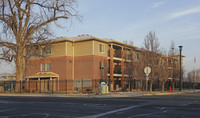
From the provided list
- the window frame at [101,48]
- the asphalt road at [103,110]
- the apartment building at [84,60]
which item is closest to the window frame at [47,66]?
the apartment building at [84,60]

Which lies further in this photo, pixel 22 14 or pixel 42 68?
pixel 42 68

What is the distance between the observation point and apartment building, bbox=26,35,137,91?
43.2 m

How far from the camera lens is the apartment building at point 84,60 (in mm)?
43219

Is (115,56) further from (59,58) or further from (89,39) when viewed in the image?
(59,58)

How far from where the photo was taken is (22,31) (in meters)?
35.1

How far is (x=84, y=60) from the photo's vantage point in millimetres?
43719

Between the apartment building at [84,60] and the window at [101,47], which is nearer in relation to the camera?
the apartment building at [84,60]

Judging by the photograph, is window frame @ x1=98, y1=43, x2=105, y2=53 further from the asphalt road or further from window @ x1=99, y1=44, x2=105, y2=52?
the asphalt road

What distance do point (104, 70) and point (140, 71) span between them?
343 inches

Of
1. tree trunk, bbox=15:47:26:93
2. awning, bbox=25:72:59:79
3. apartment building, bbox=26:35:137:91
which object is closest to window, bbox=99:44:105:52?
apartment building, bbox=26:35:137:91

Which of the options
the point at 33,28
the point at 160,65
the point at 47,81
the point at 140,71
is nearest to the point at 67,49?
the point at 47,81

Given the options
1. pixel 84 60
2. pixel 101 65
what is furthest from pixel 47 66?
pixel 101 65

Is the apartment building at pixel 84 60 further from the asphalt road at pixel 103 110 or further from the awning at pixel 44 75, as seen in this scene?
the asphalt road at pixel 103 110

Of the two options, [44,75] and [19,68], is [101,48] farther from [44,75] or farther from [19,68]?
[19,68]
